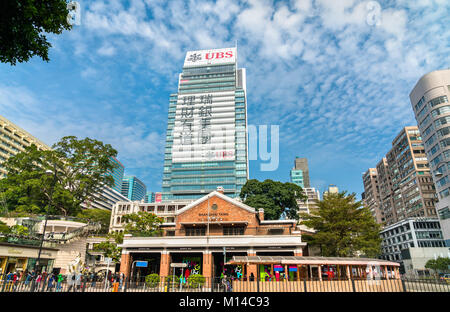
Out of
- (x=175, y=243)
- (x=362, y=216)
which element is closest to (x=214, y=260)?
(x=175, y=243)

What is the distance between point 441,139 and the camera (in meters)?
61.9

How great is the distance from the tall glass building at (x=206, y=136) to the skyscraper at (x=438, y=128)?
63038 mm

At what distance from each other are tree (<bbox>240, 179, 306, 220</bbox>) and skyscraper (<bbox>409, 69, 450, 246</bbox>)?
31694 millimetres

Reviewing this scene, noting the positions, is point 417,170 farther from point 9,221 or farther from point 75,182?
point 9,221

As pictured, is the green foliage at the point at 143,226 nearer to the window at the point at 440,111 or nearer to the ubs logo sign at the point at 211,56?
the window at the point at 440,111

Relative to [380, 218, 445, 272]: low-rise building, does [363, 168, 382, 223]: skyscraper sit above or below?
above

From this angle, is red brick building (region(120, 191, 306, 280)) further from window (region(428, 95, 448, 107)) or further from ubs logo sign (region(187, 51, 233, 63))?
ubs logo sign (region(187, 51, 233, 63))

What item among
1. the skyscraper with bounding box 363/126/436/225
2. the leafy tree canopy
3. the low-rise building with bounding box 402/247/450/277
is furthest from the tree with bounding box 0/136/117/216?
the skyscraper with bounding box 363/126/436/225

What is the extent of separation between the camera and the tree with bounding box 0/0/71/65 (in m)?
14.6

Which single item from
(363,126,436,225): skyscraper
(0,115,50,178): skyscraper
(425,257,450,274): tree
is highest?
(0,115,50,178): skyscraper

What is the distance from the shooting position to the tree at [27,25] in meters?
14.6

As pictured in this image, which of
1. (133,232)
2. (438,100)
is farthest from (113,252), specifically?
(438,100)

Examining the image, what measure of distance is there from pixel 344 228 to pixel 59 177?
5213 centimetres

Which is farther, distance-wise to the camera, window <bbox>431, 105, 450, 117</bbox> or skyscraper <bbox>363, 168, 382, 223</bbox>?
skyscraper <bbox>363, 168, 382, 223</bbox>
